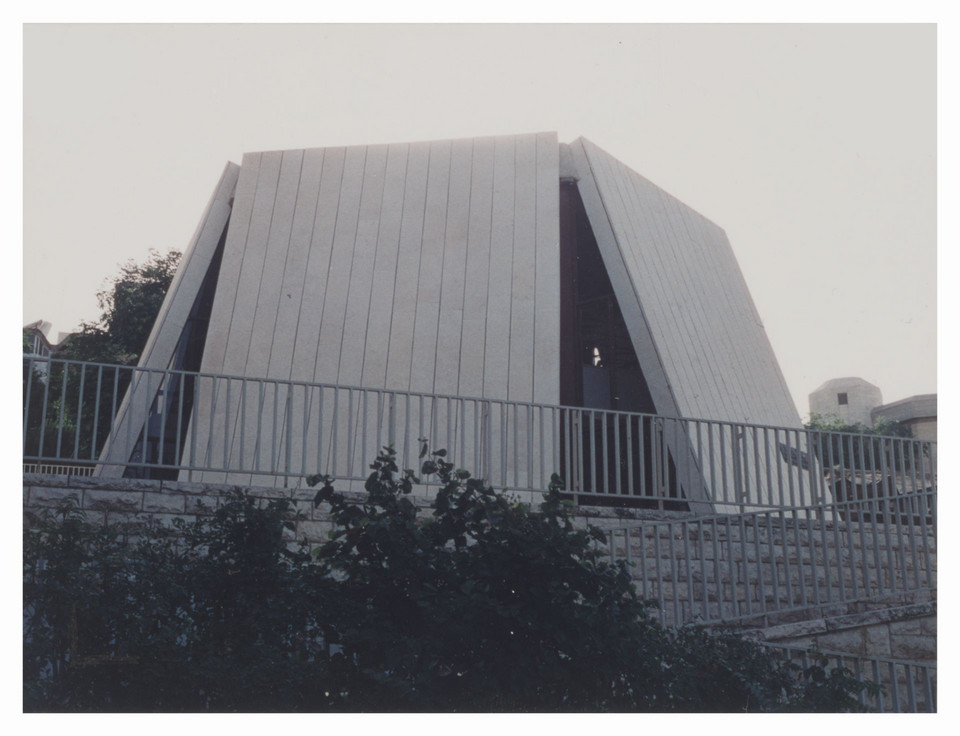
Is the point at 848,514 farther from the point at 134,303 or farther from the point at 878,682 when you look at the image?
the point at 134,303

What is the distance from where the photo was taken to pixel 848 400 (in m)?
7.83

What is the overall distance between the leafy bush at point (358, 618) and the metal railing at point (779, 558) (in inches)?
62.8

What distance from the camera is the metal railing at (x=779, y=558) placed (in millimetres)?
6195

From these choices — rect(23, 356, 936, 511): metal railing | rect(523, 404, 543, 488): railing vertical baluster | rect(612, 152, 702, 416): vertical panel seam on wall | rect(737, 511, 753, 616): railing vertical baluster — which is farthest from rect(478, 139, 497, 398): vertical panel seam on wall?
rect(737, 511, 753, 616): railing vertical baluster

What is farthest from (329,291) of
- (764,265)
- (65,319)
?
(764,265)

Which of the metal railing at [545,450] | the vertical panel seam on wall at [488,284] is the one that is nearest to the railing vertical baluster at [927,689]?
the metal railing at [545,450]

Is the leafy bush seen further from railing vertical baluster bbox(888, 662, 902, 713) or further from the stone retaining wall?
railing vertical baluster bbox(888, 662, 902, 713)

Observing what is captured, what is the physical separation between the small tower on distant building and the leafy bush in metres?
3.41

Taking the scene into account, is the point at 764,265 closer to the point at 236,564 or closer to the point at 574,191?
the point at 574,191


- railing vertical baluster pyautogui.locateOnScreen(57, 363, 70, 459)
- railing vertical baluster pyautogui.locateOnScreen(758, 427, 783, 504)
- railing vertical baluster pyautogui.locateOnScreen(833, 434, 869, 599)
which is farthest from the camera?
railing vertical baluster pyautogui.locateOnScreen(758, 427, 783, 504)

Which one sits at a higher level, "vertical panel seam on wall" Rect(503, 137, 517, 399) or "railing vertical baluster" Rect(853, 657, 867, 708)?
"vertical panel seam on wall" Rect(503, 137, 517, 399)

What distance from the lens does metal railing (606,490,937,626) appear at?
244 inches

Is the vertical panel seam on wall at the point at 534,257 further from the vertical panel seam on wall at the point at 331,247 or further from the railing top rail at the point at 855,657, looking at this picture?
the railing top rail at the point at 855,657

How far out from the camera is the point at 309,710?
444cm
